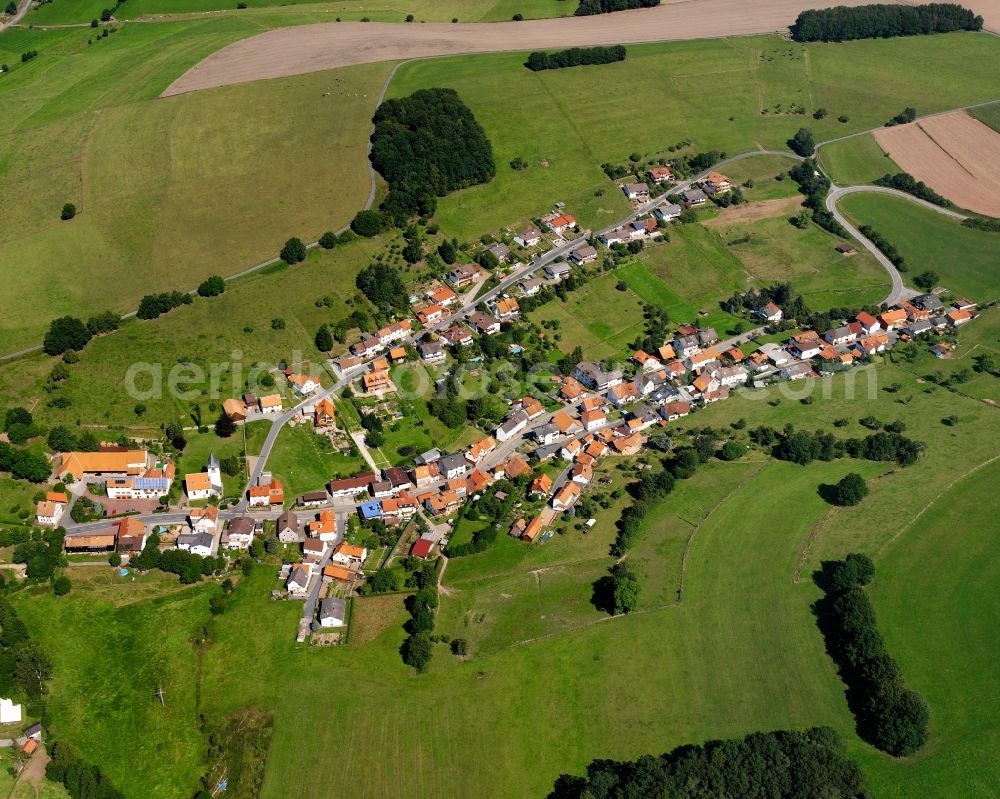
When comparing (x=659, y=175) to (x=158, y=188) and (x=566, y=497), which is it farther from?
(x=158, y=188)

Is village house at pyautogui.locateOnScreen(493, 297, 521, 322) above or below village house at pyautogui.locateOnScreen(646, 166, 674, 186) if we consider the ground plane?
below

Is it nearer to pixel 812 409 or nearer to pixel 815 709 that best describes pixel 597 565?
pixel 815 709

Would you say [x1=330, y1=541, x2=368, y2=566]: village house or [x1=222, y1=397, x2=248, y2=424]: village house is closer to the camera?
[x1=330, y1=541, x2=368, y2=566]: village house

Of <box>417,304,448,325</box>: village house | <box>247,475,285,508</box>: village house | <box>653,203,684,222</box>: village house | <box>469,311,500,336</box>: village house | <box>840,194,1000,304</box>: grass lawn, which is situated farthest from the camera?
<box>653,203,684,222</box>: village house

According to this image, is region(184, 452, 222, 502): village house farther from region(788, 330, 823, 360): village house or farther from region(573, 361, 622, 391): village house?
region(788, 330, 823, 360): village house

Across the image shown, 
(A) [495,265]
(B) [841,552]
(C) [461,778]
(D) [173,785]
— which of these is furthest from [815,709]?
(A) [495,265]

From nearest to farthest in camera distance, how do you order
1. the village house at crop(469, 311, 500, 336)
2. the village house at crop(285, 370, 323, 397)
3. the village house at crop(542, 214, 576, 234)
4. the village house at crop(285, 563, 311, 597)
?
the village house at crop(285, 563, 311, 597), the village house at crop(285, 370, 323, 397), the village house at crop(469, 311, 500, 336), the village house at crop(542, 214, 576, 234)

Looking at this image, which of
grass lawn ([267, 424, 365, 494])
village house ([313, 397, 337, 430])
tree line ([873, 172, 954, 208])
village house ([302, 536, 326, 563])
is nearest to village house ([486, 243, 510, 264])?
village house ([313, 397, 337, 430])

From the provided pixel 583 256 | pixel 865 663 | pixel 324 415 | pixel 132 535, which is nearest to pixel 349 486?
pixel 324 415
